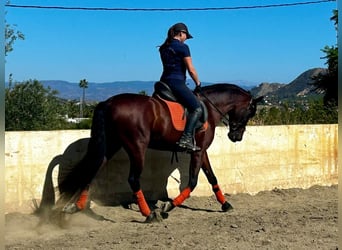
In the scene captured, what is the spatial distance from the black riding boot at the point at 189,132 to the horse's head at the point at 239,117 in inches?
46.3

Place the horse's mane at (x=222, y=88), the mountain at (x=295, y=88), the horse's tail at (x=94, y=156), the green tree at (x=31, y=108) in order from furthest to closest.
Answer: the mountain at (x=295, y=88) < the green tree at (x=31, y=108) < the horse's mane at (x=222, y=88) < the horse's tail at (x=94, y=156)

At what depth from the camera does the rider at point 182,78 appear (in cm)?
721

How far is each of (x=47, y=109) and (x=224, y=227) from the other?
5.62m

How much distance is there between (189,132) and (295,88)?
52500 mm

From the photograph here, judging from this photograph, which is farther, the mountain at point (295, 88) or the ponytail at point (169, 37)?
the mountain at point (295, 88)

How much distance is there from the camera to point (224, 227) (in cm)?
657

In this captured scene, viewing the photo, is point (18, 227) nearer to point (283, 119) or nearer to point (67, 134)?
point (67, 134)

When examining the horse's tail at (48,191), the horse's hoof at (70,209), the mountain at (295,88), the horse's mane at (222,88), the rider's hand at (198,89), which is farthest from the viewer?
the mountain at (295,88)

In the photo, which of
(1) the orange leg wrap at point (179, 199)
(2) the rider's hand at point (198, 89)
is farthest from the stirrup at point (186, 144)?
(2) the rider's hand at point (198, 89)

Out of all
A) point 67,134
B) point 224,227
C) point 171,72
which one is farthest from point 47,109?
point 224,227

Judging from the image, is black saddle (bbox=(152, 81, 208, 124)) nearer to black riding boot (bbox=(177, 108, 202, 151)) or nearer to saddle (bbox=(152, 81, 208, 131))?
saddle (bbox=(152, 81, 208, 131))

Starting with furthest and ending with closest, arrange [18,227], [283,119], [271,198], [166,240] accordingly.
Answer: [283,119] → [271,198] → [18,227] → [166,240]

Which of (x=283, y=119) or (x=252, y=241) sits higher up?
(x=283, y=119)

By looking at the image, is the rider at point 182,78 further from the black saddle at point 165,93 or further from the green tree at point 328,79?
the green tree at point 328,79
